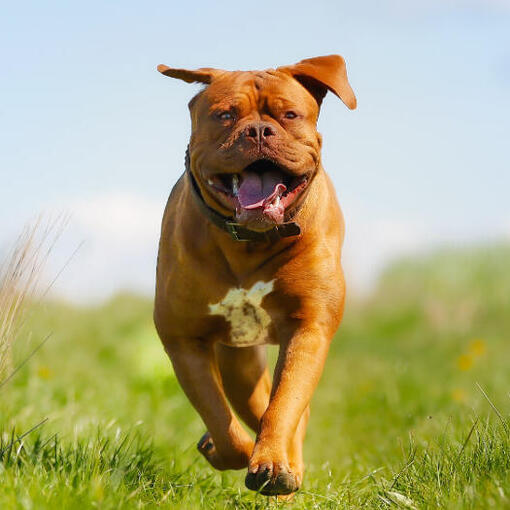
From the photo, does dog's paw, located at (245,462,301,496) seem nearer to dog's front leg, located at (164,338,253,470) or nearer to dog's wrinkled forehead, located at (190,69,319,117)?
dog's front leg, located at (164,338,253,470)

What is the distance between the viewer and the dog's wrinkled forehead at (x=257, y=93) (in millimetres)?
4219

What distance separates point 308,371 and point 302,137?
103 centimetres

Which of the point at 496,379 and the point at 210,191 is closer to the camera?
the point at 210,191

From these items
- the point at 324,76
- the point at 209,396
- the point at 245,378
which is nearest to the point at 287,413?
the point at 209,396

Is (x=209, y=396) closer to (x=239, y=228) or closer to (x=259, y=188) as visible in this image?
(x=239, y=228)

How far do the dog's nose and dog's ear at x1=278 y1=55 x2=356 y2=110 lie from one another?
1.40ft

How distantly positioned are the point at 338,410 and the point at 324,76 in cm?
529

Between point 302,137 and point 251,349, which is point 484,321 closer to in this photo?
point 251,349

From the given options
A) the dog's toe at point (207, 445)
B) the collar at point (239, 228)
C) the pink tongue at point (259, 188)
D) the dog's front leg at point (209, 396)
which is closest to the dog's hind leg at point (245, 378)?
the dog's toe at point (207, 445)

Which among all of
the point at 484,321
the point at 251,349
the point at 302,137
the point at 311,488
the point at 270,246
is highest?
the point at 302,137

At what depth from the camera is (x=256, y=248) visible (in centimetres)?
432

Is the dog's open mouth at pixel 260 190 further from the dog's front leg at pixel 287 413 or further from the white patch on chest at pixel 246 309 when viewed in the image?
the dog's front leg at pixel 287 413

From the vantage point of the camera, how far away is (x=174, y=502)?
3994 millimetres

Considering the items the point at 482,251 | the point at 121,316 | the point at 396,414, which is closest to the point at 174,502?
the point at 396,414
